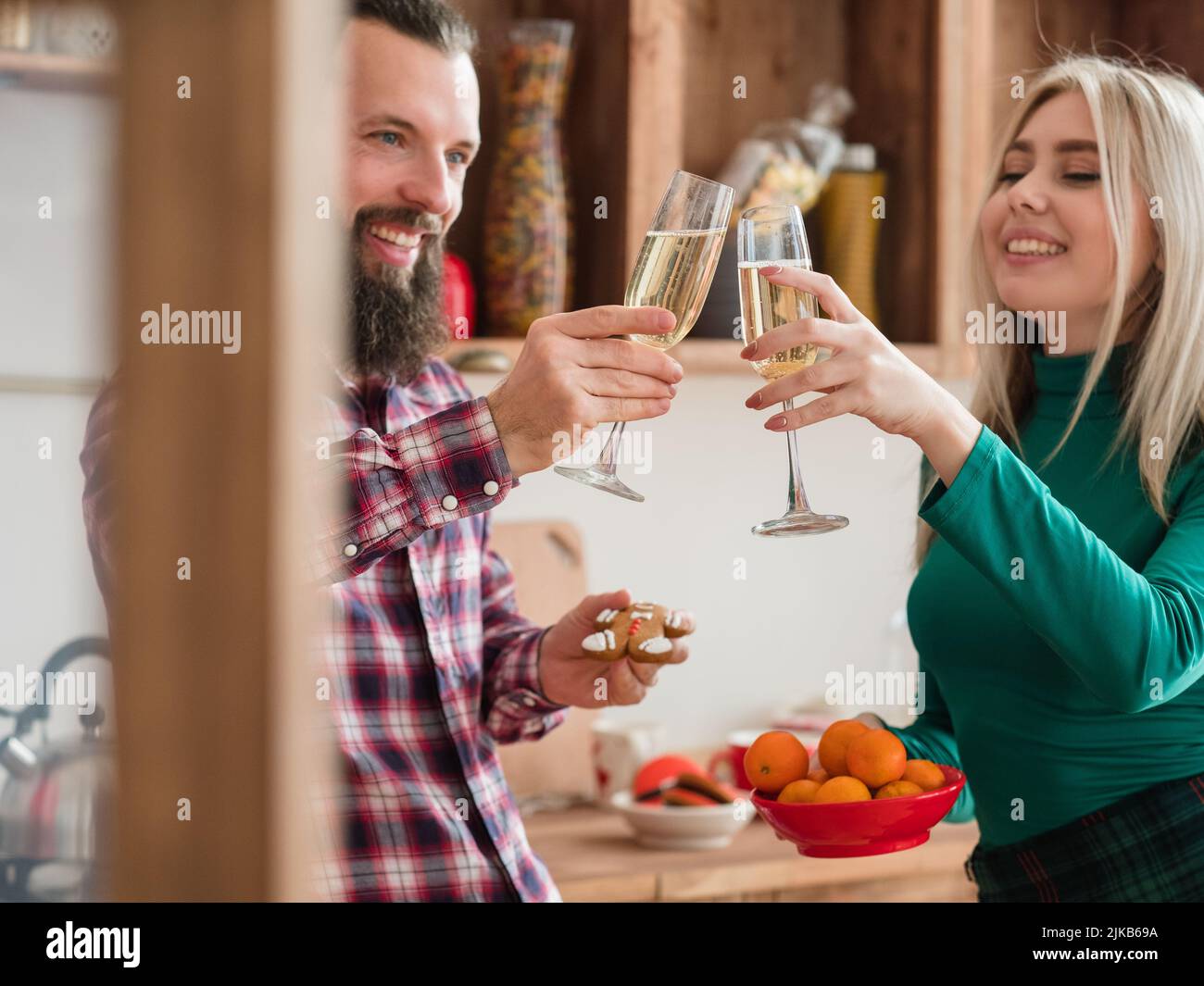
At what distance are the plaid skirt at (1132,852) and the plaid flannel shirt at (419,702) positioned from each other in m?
0.41

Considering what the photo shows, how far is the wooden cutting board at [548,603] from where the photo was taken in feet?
5.73

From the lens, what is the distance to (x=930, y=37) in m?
1.78

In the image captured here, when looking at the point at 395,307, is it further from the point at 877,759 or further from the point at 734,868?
the point at 734,868

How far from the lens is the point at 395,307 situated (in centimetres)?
103

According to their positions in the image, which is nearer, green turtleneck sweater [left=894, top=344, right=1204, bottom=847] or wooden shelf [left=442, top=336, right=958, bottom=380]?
green turtleneck sweater [left=894, top=344, right=1204, bottom=847]

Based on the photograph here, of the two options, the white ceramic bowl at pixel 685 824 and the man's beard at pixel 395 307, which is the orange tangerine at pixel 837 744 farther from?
the white ceramic bowl at pixel 685 824

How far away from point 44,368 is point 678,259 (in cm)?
45

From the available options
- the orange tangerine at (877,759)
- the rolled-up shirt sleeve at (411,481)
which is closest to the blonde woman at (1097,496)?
the orange tangerine at (877,759)

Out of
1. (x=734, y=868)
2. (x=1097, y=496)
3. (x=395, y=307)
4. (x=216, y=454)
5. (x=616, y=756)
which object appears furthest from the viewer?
(x=616, y=756)

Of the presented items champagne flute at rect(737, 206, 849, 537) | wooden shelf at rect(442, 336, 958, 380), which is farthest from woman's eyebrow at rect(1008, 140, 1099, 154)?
wooden shelf at rect(442, 336, 958, 380)

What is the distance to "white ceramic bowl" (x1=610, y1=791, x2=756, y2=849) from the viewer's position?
4.99 ft

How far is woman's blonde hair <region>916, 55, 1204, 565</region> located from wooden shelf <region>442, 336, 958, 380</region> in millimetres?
575

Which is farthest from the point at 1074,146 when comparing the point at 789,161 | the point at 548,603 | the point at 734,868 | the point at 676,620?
the point at 548,603

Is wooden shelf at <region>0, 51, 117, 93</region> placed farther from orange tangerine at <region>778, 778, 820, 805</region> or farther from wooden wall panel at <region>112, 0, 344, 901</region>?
orange tangerine at <region>778, 778, 820, 805</region>
